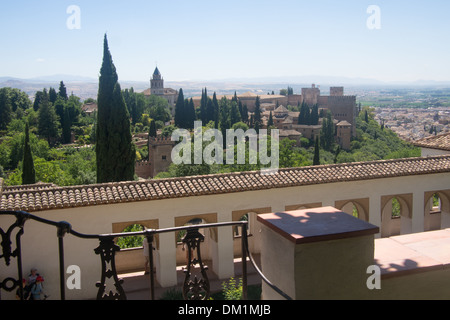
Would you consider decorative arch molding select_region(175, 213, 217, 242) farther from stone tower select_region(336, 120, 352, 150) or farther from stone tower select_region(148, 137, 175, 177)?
stone tower select_region(336, 120, 352, 150)

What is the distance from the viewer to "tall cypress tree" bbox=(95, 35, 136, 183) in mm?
24625

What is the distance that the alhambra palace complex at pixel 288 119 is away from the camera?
174ft

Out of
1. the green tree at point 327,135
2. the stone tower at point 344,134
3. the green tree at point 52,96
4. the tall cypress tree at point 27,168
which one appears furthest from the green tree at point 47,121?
the stone tower at point 344,134

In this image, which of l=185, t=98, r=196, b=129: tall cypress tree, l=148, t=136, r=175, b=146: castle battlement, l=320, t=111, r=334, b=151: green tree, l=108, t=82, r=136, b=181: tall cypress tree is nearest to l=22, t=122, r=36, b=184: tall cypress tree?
l=108, t=82, r=136, b=181: tall cypress tree

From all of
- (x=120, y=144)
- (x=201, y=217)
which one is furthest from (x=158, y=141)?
(x=201, y=217)

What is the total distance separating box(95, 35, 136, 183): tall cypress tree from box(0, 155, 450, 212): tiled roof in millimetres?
9118

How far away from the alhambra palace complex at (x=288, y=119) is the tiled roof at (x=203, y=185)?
34953 millimetres

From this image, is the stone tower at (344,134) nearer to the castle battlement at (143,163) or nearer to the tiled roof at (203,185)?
the castle battlement at (143,163)

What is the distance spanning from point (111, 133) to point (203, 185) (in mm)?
13720
